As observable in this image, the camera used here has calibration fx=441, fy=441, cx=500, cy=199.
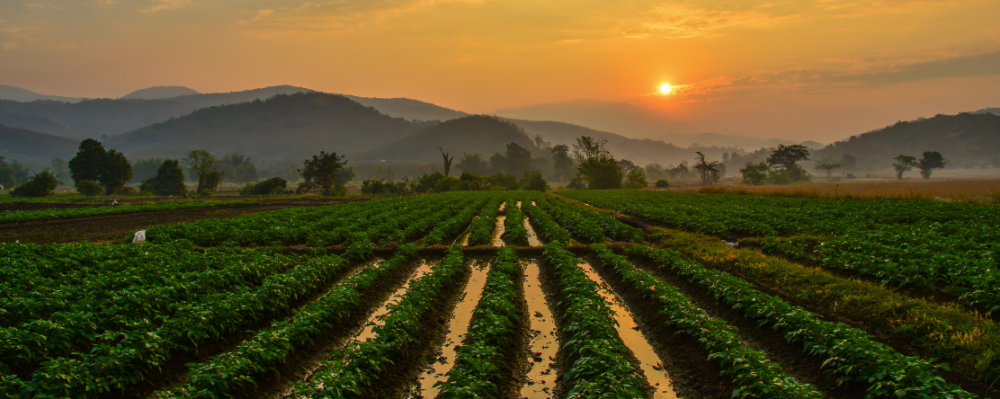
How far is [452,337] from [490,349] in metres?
2.23

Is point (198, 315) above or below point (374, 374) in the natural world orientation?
above

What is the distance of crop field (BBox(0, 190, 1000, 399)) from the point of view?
6027 millimetres

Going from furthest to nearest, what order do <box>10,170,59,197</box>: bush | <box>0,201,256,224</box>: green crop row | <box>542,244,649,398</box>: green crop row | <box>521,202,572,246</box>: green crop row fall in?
1. <box>10,170,59,197</box>: bush
2. <box>0,201,256,224</box>: green crop row
3. <box>521,202,572,246</box>: green crop row
4. <box>542,244,649,398</box>: green crop row

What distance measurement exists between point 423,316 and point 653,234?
14747 millimetres

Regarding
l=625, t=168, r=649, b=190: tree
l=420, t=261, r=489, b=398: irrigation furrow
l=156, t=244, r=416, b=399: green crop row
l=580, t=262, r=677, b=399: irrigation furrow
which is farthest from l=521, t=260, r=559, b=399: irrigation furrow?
l=625, t=168, r=649, b=190: tree

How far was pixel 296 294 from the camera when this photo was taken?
406 inches

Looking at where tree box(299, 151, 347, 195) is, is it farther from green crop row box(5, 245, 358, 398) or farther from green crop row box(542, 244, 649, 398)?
green crop row box(542, 244, 649, 398)

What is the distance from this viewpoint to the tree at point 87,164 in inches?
2699

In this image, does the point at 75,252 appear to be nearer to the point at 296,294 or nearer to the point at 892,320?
the point at 296,294

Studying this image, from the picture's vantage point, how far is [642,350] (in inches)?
331

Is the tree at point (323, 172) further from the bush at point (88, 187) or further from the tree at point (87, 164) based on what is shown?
the tree at point (87, 164)

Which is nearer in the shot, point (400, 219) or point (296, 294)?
point (296, 294)

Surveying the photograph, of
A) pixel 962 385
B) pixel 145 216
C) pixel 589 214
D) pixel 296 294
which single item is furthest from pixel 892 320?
pixel 145 216

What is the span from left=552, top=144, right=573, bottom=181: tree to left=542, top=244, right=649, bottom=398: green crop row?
544 feet
